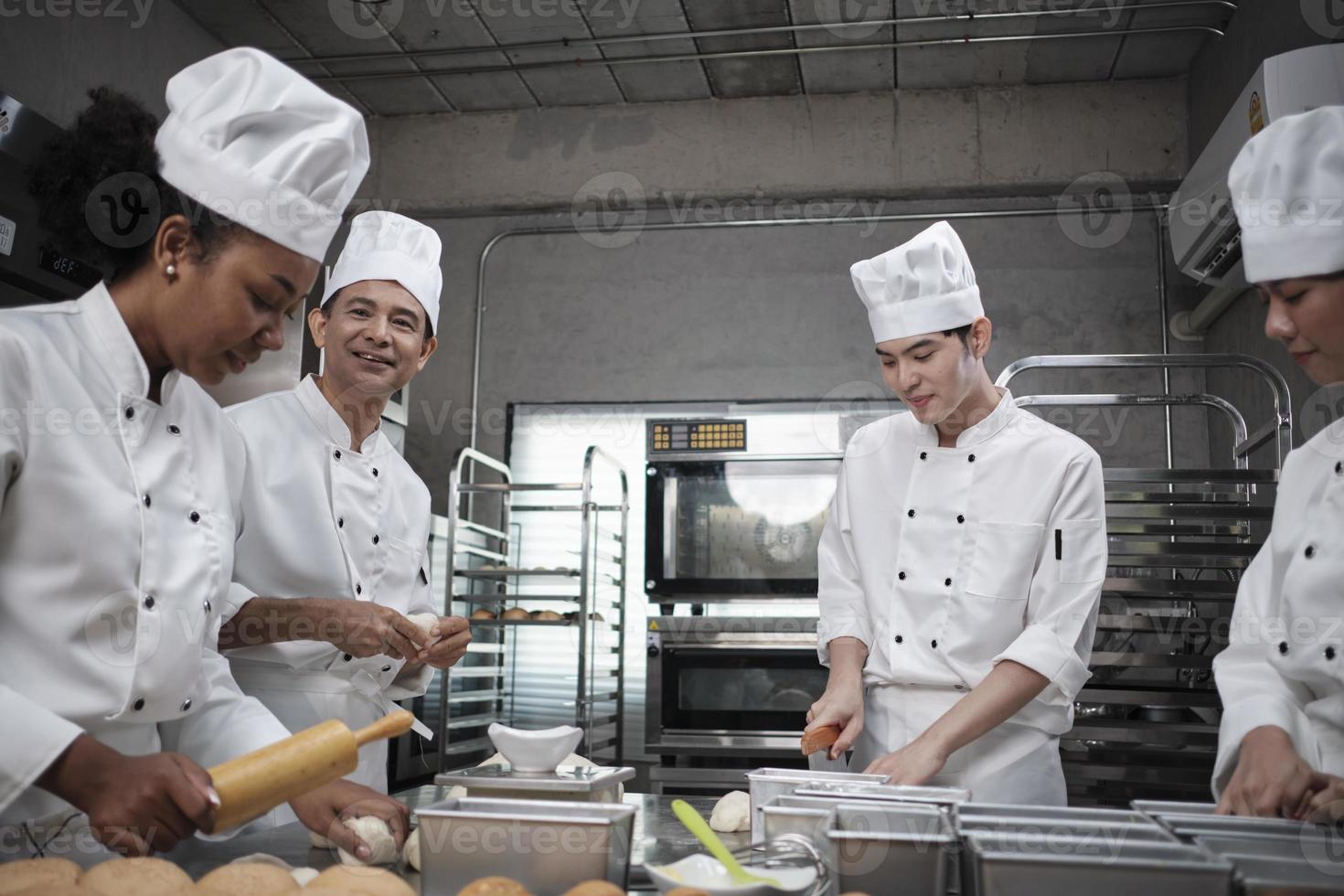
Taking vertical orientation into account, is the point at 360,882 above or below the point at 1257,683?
below

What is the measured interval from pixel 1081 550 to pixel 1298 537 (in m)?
0.52

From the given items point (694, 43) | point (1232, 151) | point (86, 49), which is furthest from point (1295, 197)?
point (86, 49)

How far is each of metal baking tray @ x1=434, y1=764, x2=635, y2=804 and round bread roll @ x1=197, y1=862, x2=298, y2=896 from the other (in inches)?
9.4

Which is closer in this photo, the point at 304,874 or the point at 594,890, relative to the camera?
the point at 594,890

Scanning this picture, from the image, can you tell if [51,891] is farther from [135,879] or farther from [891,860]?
[891,860]

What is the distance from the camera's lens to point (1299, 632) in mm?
1347

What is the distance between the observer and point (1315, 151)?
1.30 metres

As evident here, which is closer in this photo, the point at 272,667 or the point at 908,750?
the point at 908,750

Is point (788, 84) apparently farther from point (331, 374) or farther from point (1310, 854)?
point (1310, 854)

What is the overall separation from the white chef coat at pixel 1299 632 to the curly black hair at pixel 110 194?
135 cm

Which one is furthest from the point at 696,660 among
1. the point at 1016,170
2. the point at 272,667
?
the point at 1016,170

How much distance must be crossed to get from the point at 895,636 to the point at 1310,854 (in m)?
1.12

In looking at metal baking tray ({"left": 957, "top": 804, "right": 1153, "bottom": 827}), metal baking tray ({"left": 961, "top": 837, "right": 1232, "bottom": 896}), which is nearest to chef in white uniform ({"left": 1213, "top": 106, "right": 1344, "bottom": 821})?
metal baking tray ({"left": 957, "top": 804, "right": 1153, "bottom": 827})

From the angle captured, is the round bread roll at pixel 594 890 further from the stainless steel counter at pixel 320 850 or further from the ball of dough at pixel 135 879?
the ball of dough at pixel 135 879
